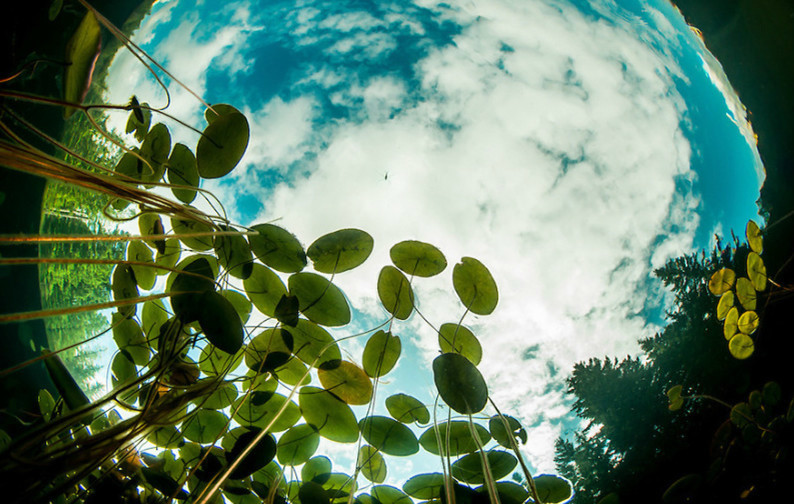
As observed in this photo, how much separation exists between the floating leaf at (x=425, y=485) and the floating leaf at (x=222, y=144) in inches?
26.6

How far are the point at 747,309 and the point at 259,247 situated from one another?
1.43 metres

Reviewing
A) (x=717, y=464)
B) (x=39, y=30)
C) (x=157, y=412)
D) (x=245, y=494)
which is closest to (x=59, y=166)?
(x=157, y=412)

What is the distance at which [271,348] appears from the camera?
503 mm

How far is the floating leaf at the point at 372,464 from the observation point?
22.2 inches

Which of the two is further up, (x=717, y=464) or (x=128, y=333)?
(x=717, y=464)

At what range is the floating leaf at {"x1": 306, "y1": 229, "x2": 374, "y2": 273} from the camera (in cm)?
49

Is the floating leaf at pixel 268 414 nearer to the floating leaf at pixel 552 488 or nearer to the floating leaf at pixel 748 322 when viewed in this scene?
the floating leaf at pixel 552 488

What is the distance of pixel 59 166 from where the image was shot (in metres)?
0.33

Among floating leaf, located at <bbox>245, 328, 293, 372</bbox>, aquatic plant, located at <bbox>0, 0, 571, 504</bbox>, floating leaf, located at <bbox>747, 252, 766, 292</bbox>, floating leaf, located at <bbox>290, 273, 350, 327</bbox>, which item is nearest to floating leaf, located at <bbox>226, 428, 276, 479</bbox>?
aquatic plant, located at <bbox>0, 0, 571, 504</bbox>

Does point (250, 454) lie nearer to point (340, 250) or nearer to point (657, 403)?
point (340, 250)

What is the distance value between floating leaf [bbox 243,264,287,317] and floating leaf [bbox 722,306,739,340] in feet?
4.12

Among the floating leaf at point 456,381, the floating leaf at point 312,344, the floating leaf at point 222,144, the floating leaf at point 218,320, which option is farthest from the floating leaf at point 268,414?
the floating leaf at point 222,144

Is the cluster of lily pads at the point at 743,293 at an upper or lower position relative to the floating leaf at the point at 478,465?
upper

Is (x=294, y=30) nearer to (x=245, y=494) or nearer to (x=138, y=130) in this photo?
(x=138, y=130)
